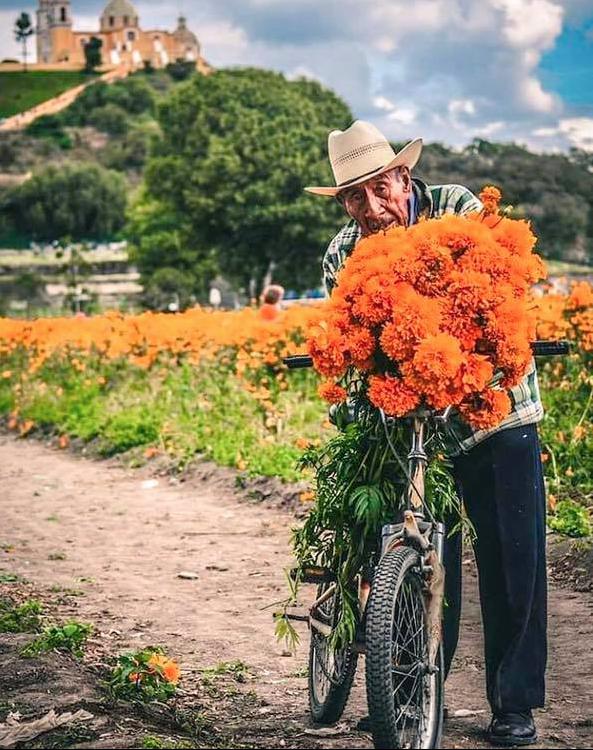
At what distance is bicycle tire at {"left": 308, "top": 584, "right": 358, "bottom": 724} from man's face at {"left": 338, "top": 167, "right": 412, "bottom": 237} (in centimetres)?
131

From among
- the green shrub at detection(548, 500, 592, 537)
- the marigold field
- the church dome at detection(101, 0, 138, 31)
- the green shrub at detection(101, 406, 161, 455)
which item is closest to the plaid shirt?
the marigold field

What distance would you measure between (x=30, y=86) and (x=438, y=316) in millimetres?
153299

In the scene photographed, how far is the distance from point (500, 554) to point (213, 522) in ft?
18.3

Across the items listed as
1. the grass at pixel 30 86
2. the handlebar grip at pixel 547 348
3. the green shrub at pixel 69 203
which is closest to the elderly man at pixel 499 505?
the handlebar grip at pixel 547 348

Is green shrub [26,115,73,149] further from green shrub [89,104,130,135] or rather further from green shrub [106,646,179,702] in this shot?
green shrub [106,646,179,702]

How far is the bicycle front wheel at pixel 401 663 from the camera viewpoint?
395 cm

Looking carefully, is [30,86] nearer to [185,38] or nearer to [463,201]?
[185,38]

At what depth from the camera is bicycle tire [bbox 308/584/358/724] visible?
464cm

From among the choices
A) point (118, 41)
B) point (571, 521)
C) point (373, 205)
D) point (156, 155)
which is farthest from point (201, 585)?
point (118, 41)

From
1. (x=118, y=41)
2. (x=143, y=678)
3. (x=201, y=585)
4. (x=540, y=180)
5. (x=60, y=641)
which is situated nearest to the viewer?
(x=143, y=678)

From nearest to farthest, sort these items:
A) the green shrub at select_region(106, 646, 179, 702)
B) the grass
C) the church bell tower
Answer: the green shrub at select_region(106, 646, 179, 702), the grass, the church bell tower

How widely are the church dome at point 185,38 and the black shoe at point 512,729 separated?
6537 inches

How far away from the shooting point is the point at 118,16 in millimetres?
181500

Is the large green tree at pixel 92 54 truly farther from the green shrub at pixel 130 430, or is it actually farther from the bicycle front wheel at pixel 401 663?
the bicycle front wheel at pixel 401 663
